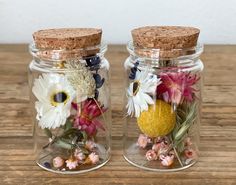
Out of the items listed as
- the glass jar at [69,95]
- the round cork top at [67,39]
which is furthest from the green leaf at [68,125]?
the round cork top at [67,39]

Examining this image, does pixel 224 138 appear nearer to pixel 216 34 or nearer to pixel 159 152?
pixel 159 152

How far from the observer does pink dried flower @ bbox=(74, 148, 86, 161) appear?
26.8 inches

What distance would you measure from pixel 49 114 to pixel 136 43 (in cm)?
15

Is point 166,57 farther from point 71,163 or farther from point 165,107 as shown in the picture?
point 71,163

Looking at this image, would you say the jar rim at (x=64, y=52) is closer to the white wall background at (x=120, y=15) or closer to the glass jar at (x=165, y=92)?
the glass jar at (x=165, y=92)

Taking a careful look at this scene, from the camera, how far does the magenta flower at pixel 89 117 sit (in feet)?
2.23

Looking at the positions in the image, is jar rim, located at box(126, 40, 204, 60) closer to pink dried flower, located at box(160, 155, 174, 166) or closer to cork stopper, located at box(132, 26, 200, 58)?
cork stopper, located at box(132, 26, 200, 58)

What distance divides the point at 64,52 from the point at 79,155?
0.14m

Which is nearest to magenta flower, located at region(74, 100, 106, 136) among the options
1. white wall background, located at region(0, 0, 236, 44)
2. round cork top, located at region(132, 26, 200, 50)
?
round cork top, located at region(132, 26, 200, 50)

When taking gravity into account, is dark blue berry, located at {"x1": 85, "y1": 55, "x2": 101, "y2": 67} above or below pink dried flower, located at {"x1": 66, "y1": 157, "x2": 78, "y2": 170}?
above

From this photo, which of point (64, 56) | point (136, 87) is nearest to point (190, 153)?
point (136, 87)

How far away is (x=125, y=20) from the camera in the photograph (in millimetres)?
1356

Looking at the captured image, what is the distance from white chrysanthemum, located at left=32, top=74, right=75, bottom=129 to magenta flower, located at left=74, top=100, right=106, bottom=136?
0.07 ft

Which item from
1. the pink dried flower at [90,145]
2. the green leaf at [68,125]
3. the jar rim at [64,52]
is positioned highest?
the jar rim at [64,52]
